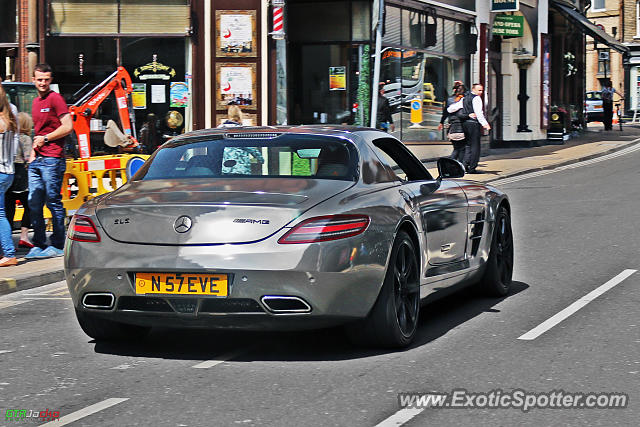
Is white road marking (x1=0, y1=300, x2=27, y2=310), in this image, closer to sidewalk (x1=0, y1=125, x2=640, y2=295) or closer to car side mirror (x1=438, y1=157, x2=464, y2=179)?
sidewalk (x1=0, y1=125, x2=640, y2=295)

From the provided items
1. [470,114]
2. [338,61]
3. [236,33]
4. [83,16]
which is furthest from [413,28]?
[83,16]

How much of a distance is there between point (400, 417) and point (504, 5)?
97.6 feet

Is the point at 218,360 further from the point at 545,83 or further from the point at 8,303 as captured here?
the point at 545,83

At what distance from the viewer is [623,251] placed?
12.0 metres

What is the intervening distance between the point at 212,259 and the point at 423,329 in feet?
6.45

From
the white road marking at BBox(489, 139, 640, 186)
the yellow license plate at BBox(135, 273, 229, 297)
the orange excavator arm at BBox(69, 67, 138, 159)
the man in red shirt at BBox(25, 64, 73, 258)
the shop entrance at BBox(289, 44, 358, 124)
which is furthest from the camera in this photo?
the shop entrance at BBox(289, 44, 358, 124)

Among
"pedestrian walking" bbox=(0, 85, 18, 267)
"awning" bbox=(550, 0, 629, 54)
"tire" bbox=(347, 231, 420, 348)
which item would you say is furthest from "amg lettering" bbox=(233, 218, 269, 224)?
"awning" bbox=(550, 0, 629, 54)

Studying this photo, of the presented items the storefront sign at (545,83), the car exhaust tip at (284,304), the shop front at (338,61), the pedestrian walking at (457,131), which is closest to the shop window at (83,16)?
the shop front at (338,61)

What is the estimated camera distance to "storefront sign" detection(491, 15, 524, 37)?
3453 cm

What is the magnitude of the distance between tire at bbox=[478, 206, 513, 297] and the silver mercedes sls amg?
1359 millimetres

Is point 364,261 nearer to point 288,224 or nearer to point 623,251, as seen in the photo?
point 288,224

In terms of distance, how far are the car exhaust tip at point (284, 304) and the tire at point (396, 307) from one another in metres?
0.47

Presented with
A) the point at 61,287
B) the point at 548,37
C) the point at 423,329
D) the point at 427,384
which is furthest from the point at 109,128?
the point at 548,37

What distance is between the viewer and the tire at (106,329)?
7.20m
